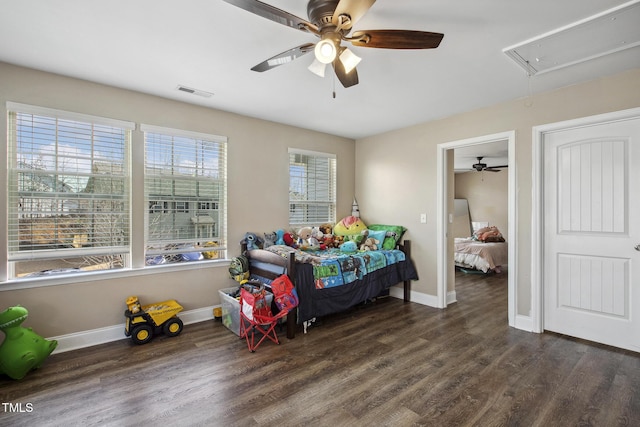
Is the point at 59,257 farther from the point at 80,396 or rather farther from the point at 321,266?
the point at 321,266

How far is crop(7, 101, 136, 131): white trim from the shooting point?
2.62 meters

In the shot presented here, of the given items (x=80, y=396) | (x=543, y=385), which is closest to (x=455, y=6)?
(x=543, y=385)

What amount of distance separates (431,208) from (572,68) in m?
2.01

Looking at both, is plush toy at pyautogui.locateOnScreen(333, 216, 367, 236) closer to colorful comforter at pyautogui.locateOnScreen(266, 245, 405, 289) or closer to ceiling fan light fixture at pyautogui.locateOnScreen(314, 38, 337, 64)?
colorful comforter at pyautogui.locateOnScreen(266, 245, 405, 289)

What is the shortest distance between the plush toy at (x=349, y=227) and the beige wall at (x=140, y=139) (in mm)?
871

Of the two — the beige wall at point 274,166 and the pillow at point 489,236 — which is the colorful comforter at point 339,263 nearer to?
the beige wall at point 274,166

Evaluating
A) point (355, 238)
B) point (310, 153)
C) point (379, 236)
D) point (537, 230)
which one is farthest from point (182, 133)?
point (537, 230)

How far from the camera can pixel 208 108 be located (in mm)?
3637

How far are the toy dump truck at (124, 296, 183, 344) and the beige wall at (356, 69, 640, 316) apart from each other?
121 inches

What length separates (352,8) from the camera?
154cm

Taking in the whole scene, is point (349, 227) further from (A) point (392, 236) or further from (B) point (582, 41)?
(B) point (582, 41)

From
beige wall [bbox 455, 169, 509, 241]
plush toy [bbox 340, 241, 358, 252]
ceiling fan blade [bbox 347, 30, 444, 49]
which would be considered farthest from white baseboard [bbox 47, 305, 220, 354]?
beige wall [bbox 455, 169, 509, 241]

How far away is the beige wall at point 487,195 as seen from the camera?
25.5 feet

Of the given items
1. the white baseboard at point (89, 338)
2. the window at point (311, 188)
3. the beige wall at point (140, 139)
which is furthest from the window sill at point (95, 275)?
the window at point (311, 188)
